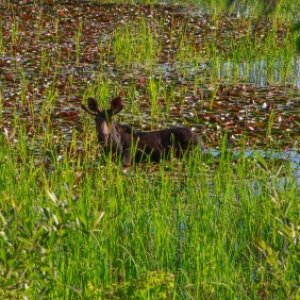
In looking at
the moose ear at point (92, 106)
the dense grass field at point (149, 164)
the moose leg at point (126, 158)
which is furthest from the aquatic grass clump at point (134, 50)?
the moose leg at point (126, 158)

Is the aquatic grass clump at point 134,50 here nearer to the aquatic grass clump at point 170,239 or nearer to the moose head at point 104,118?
the moose head at point 104,118

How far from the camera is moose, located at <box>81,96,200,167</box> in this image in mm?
7961

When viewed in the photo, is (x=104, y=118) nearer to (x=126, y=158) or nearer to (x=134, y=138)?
(x=134, y=138)

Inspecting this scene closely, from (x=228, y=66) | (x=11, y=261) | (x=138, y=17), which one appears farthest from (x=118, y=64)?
(x=11, y=261)

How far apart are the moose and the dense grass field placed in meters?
0.16

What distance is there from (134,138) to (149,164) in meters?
1.38

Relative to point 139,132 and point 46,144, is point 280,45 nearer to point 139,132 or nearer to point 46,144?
point 139,132

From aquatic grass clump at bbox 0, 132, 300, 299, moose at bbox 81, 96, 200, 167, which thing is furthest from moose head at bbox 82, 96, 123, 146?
aquatic grass clump at bbox 0, 132, 300, 299

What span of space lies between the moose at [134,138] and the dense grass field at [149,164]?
0.16 m

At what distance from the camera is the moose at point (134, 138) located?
7961mm

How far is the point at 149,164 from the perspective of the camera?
6812mm

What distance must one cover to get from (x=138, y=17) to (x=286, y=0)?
2.31 m

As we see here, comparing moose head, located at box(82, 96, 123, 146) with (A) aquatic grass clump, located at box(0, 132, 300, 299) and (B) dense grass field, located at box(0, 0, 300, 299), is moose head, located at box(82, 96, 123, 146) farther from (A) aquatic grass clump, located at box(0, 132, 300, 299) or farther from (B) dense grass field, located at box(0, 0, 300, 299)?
(A) aquatic grass clump, located at box(0, 132, 300, 299)

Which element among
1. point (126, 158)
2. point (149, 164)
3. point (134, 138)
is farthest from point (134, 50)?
point (149, 164)
